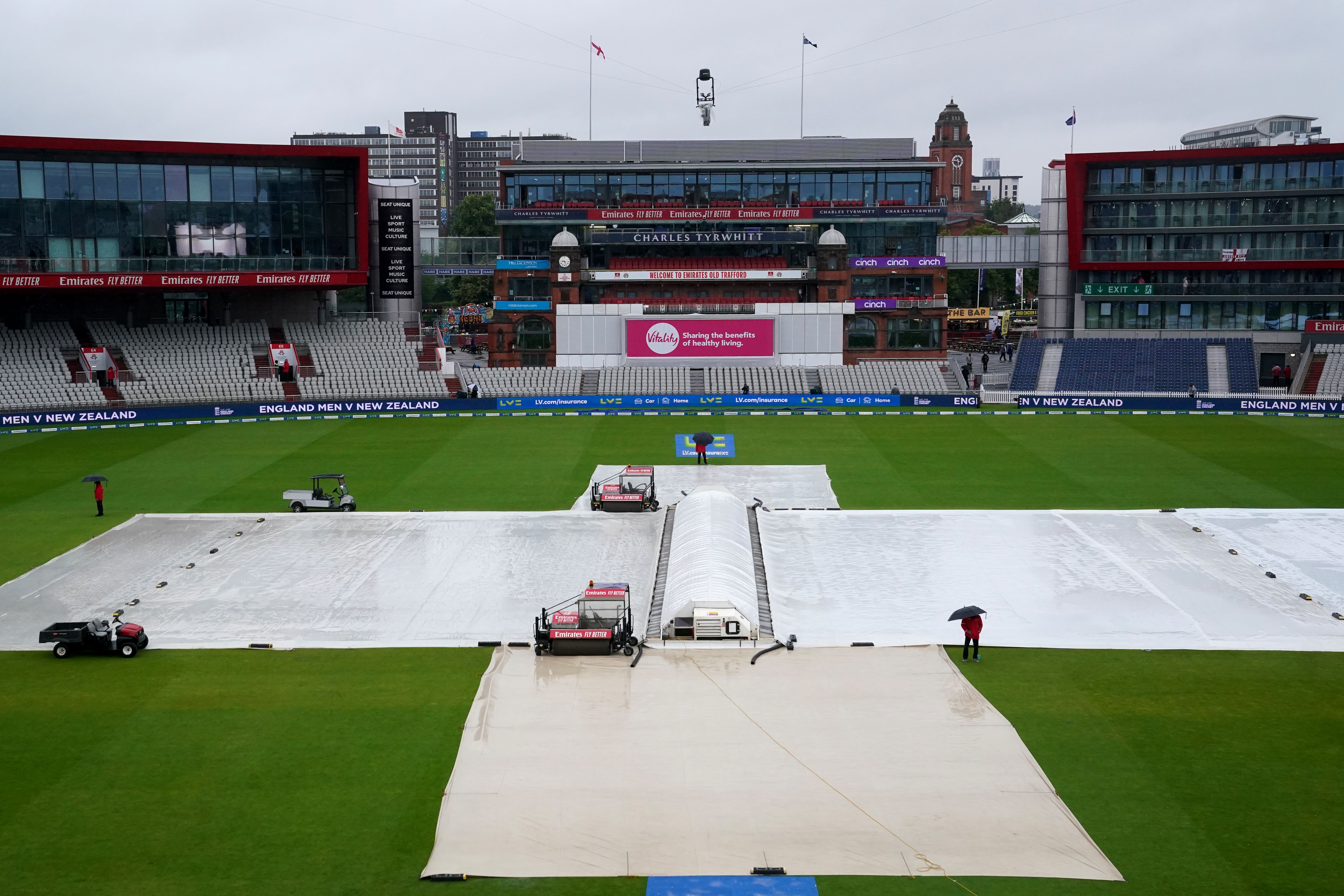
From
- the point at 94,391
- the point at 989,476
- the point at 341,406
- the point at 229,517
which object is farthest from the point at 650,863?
the point at 94,391

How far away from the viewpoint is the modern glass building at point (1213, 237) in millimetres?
76625

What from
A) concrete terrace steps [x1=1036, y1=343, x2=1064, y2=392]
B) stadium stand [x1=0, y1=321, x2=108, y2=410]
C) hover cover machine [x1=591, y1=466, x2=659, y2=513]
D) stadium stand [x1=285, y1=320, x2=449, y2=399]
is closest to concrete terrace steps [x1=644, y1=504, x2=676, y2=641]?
hover cover machine [x1=591, y1=466, x2=659, y2=513]

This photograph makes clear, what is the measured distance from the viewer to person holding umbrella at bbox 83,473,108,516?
37781mm

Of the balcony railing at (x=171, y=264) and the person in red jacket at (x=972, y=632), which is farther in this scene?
the balcony railing at (x=171, y=264)

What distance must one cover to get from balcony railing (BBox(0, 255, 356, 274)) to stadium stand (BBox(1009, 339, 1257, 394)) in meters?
44.5

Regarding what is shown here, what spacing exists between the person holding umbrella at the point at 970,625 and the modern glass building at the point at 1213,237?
61.3 meters

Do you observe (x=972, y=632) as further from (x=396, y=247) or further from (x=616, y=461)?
(x=396, y=247)

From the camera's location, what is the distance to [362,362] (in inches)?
2835

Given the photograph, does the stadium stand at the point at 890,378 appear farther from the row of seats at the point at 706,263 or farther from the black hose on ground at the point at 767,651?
the black hose on ground at the point at 767,651

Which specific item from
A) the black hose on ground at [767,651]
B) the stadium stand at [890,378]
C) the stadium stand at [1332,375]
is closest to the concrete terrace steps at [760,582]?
the black hose on ground at [767,651]

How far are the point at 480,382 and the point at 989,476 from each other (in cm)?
3735

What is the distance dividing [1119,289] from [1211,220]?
7209mm

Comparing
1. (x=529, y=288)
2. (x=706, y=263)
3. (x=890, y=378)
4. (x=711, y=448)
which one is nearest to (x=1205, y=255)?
(x=890, y=378)

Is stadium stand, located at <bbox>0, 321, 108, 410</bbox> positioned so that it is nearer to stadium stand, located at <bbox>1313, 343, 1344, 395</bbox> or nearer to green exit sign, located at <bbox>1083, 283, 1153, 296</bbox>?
green exit sign, located at <bbox>1083, 283, 1153, 296</bbox>
